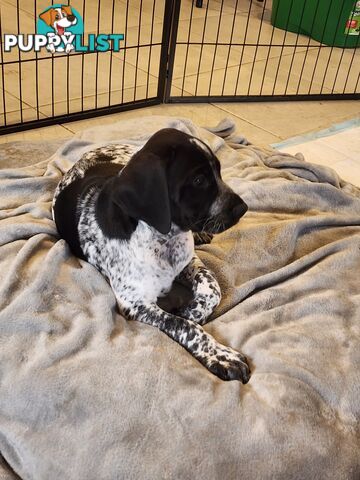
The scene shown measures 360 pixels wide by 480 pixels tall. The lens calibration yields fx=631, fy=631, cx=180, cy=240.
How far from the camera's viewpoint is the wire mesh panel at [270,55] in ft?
18.2

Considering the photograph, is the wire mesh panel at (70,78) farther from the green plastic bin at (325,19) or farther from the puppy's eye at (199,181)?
the puppy's eye at (199,181)

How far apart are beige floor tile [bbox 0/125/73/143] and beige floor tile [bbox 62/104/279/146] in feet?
0.29

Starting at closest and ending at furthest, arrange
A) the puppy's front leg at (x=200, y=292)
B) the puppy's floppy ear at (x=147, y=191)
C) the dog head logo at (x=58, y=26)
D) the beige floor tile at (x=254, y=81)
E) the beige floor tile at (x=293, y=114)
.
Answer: the puppy's floppy ear at (x=147, y=191) → the puppy's front leg at (x=200, y=292) → the beige floor tile at (x=293, y=114) → the dog head logo at (x=58, y=26) → the beige floor tile at (x=254, y=81)

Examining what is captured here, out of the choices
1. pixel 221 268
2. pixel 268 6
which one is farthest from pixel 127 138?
pixel 268 6

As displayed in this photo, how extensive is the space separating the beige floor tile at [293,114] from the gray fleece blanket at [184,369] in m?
1.90

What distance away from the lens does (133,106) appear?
16.4 ft

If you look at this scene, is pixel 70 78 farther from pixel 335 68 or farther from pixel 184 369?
pixel 184 369

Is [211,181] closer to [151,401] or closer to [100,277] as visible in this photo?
[100,277]

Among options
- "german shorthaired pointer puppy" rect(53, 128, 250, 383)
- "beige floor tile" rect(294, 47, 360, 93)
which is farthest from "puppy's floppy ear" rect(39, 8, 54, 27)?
"german shorthaired pointer puppy" rect(53, 128, 250, 383)

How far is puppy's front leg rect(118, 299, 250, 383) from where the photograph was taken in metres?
2.32

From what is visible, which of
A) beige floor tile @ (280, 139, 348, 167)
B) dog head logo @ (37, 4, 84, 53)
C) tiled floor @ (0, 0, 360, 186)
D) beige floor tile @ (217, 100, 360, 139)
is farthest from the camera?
dog head logo @ (37, 4, 84, 53)

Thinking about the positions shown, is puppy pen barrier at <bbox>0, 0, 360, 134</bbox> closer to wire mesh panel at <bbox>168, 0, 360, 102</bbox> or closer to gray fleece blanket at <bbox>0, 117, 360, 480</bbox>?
wire mesh panel at <bbox>168, 0, 360, 102</bbox>

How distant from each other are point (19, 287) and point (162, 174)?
79cm

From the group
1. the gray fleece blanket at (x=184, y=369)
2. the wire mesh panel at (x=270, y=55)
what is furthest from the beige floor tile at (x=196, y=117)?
the gray fleece blanket at (x=184, y=369)
